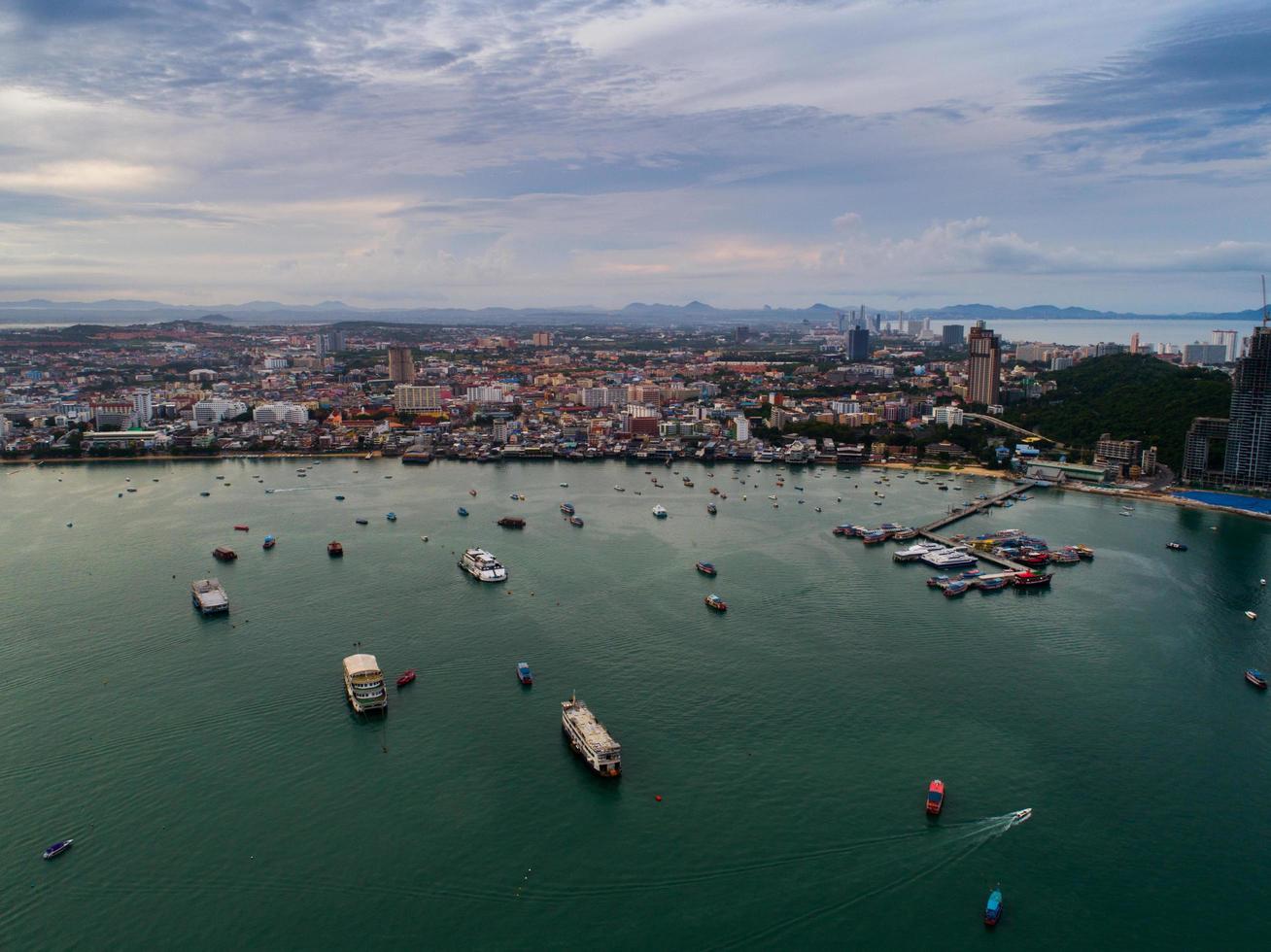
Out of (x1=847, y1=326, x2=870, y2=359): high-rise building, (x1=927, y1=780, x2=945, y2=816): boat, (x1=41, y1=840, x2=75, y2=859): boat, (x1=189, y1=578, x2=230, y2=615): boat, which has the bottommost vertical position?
(x1=41, y1=840, x2=75, y2=859): boat

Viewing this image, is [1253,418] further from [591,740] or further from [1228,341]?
[1228,341]

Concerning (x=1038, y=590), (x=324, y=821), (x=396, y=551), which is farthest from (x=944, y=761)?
(x=396, y=551)

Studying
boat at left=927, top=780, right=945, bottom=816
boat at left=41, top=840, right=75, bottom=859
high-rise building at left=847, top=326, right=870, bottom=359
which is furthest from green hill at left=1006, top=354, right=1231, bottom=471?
high-rise building at left=847, top=326, right=870, bottom=359

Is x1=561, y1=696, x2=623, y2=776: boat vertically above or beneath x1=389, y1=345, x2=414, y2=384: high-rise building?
beneath

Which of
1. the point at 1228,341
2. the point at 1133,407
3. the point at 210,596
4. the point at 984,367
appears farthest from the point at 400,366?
the point at 1228,341

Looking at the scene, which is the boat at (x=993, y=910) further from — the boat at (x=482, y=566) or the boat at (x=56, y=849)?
the boat at (x=482, y=566)

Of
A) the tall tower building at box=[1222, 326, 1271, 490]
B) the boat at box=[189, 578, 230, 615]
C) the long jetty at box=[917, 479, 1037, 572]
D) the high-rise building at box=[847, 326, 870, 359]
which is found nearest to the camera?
the boat at box=[189, 578, 230, 615]

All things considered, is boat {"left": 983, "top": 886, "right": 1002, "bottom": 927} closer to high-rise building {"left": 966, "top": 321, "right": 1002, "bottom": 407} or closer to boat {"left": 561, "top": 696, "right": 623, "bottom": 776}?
boat {"left": 561, "top": 696, "right": 623, "bottom": 776}
